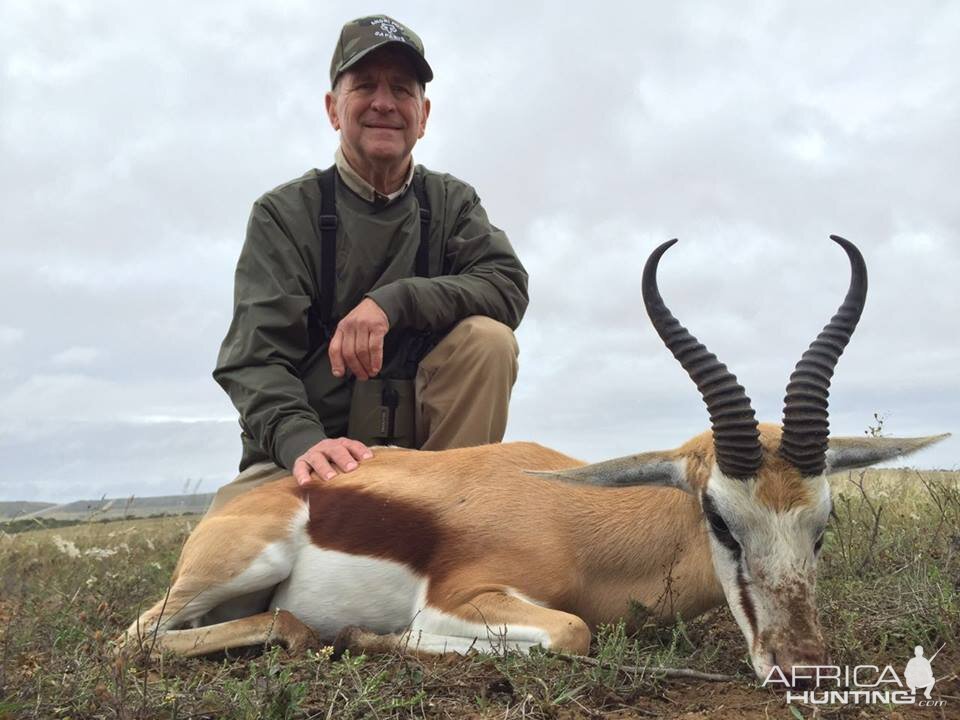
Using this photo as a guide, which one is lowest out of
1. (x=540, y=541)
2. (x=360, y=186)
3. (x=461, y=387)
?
(x=540, y=541)

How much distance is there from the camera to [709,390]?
3857 mm

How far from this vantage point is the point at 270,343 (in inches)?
224

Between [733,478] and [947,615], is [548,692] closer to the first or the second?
[733,478]

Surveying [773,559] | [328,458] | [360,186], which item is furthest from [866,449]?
[360,186]

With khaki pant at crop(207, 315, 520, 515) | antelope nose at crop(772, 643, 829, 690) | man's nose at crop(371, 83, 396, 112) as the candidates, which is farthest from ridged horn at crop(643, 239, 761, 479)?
man's nose at crop(371, 83, 396, 112)

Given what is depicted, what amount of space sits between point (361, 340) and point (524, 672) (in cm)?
261

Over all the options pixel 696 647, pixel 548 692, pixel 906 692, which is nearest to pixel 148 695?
pixel 548 692

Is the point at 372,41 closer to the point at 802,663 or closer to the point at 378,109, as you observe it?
the point at 378,109

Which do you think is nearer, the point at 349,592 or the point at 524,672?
the point at 524,672

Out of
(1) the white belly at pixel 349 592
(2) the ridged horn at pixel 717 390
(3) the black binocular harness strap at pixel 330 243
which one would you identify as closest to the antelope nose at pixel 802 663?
(2) the ridged horn at pixel 717 390

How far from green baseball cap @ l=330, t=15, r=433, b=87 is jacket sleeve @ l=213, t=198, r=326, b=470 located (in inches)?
44.8

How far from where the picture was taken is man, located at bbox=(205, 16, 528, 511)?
5746mm

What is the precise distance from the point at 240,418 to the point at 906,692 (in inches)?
161

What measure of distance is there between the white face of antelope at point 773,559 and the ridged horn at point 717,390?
81 mm
